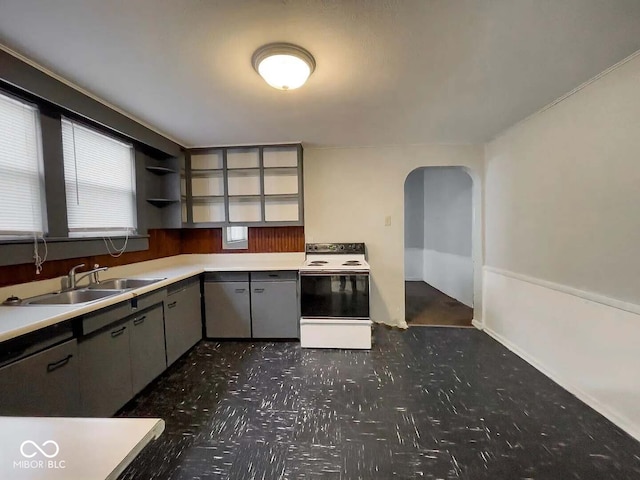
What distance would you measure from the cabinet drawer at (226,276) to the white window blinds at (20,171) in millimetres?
1462

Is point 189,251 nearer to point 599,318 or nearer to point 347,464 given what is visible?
point 347,464

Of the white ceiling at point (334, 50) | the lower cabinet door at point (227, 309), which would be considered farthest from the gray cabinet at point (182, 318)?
the white ceiling at point (334, 50)

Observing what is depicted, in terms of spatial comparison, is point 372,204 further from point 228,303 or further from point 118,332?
point 118,332

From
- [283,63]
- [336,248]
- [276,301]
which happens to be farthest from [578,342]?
[283,63]

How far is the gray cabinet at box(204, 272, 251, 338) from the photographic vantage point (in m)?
3.16

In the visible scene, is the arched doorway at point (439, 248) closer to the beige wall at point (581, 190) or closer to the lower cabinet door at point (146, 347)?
the beige wall at point (581, 190)

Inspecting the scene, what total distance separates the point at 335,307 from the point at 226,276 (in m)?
1.24

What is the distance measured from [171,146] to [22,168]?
1476mm

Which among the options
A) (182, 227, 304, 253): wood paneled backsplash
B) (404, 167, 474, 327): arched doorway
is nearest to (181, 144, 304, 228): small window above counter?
(182, 227, 304, 253): wood paneled backsplash

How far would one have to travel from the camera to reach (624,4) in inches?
52.0

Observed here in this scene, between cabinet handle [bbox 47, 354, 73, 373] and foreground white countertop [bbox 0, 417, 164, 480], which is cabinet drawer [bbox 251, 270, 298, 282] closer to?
cabinet handle [bbox 47, 354, 73, 373]

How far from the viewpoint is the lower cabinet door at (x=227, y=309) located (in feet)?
10.4

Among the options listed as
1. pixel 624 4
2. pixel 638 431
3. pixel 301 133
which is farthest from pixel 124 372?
pixel 624 4

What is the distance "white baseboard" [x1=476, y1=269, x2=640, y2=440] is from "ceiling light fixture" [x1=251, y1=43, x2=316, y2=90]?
→ 2477 millimetres
